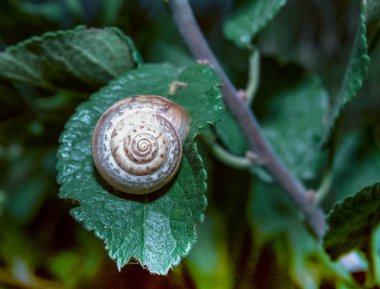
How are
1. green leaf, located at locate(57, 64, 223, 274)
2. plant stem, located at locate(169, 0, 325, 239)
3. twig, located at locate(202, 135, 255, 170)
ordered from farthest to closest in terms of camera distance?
twig, located at locate(202, 135, 255, 170), plant stem, located at locate(169, 0, 325, 239), green leaf, located at locate(57, 64, 223, 274)

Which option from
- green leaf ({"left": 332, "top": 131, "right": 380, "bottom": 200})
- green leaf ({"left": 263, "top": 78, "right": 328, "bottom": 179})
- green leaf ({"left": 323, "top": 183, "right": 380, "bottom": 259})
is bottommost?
green leaf ({"left": 332, "top": 131, "right": 380, "bottom": 200})

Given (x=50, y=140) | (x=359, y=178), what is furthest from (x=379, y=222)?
(x=50, y=140)

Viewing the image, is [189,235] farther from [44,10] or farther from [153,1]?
[153,1]

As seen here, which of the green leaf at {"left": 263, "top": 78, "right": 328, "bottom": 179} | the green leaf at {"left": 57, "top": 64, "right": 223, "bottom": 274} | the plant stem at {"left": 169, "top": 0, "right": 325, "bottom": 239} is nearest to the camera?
the green leaf at {"left": 57, "top": 64, "right": 223, "bottom": 274}

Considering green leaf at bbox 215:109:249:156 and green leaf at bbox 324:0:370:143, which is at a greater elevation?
green leaf at bbox 324:0:370:143

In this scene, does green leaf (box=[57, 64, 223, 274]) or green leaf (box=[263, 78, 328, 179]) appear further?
green leaf (box=[263, 78, 328, 179])

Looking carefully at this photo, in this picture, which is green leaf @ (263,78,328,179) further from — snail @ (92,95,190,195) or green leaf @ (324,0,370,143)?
snail @ (92,95,190,195)

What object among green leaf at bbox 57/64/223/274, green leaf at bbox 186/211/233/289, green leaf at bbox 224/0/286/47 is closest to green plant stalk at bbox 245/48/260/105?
green leaf at bbox 224/0/286/47

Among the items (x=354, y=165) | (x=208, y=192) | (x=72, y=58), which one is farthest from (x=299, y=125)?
(x=72, y=58)
